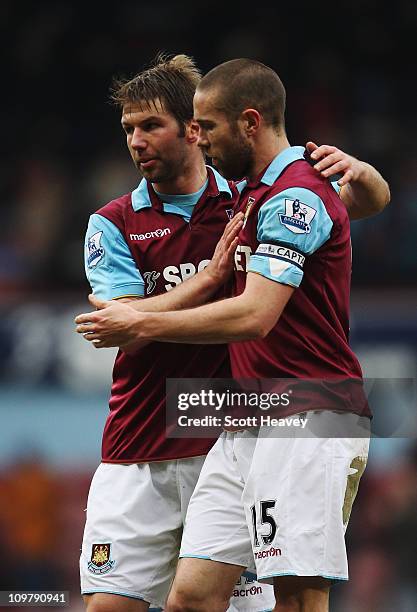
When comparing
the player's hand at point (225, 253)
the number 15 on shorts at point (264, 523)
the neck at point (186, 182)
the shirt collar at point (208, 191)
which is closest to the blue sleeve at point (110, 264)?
the shirt collar at point (208, 191)

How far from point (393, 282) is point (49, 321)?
2.68 m

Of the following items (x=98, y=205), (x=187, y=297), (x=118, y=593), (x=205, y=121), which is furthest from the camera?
(x=98, y=205)

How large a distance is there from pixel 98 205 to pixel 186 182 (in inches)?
240

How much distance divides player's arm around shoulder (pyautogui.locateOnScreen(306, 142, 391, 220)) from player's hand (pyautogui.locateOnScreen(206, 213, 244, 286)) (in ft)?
1.15

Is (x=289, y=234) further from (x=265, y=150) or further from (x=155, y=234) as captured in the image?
(x=155, y=234)

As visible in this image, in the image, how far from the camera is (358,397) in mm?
4070

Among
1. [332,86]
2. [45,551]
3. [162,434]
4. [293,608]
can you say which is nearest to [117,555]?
[162,434]

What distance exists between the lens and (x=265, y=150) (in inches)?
161

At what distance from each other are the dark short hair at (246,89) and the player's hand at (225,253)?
0.37 metres

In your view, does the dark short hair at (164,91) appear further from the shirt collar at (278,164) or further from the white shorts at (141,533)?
the white shorts at (141,533)

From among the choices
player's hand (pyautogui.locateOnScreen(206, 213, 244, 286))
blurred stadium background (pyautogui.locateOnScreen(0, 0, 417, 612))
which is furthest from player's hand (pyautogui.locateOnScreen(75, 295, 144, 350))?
blurred stadium background (pyautogui.locateOnScreen(0, 0, 417, 612))

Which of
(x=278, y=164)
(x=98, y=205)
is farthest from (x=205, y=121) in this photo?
(x=98, y=205)

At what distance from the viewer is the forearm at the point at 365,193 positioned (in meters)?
4.43

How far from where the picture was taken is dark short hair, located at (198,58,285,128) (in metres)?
4.04
